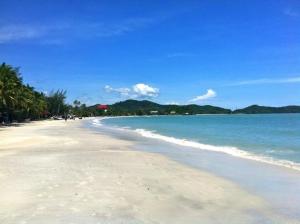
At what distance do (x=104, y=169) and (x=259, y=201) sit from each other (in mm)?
6525

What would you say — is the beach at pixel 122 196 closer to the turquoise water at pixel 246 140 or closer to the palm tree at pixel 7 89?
the turquoise water at pixel 246 140

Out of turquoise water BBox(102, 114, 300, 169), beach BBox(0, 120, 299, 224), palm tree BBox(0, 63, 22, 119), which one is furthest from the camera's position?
palm tree BBox(0, 63, 22, 119)

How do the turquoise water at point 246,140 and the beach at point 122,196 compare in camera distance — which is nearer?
the beach at point 122,196

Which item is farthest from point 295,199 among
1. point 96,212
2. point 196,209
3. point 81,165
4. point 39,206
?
point 81,165

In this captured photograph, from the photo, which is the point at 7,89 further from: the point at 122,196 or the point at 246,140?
the point at 122,196

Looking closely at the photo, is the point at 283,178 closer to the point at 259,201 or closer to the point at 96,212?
the point at 259,201

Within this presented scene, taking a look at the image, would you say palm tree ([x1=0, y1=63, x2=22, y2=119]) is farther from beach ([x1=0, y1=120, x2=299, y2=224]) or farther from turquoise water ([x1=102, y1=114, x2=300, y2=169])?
beach ([x1=0, y1=120, x2=299, y2=224])

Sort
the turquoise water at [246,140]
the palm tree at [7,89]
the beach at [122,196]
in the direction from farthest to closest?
the palm tree at [7,89] → the turquoise water at [246,140] → the beach at [122,196]

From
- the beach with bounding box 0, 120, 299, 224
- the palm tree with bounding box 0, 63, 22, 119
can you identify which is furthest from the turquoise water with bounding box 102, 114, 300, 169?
the palm tree with bounding box 0, 63, 22, 119

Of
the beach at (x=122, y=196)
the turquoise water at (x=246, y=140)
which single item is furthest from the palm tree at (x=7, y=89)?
the beach at (x=122, y=196)

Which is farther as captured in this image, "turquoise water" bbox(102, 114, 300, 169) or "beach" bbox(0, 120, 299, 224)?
"turquoise water" bbox(102, 114, 300, 169)

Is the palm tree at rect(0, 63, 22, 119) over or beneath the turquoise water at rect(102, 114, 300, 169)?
over

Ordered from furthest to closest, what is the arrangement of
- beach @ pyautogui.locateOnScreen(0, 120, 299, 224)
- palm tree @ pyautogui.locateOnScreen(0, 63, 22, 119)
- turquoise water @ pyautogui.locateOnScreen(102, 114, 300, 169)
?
palm tree @ pyautogui.locateOnScreen(0, 63, 22, 119) → turquoise water @ pyautogui.locateOnScreen(102, 114, 300, 169) → beach @ pyautogui.locateOnScreen(0, 120, 299, 224)

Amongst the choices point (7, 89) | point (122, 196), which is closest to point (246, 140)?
point (122, 196)
